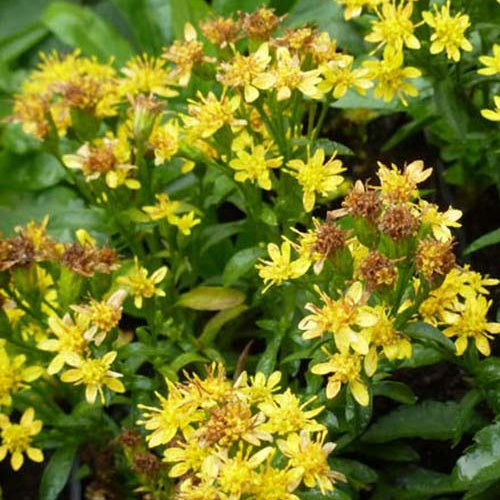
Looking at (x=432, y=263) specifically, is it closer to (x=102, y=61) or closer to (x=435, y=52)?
(x=435, y=52)

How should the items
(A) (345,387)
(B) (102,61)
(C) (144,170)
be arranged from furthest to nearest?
(B) (102,61) < (C) (144,170) < (A) (345,387)

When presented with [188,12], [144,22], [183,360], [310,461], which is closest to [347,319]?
[310,461]

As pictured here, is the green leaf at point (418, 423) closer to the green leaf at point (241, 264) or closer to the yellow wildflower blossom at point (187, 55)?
the green leaf at point (241, 264)

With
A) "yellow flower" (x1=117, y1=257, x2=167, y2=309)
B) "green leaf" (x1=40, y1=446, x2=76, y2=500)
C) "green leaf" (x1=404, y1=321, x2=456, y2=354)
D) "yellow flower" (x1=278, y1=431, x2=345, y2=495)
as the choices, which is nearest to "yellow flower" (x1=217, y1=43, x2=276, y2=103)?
"yellow flower" (x1=117, y1=257, x2=167, y2=309)

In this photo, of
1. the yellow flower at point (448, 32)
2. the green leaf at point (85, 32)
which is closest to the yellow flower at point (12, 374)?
the yellow flower at point (448, 32)

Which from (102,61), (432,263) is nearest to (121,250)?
(102,61)

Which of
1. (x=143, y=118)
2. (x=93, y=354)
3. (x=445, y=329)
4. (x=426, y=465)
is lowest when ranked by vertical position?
(x=426, y=465)
